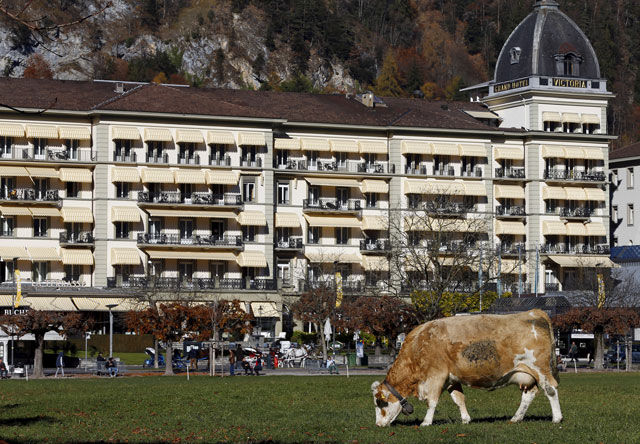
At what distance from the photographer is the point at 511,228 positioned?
129 meters

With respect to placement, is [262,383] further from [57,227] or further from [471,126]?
[471,126]

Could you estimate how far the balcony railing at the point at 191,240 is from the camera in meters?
116

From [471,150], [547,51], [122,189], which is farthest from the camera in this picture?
[547,51]

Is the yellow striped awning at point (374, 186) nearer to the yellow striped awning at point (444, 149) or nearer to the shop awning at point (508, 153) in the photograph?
the yellow striped awning at point (444, 149)

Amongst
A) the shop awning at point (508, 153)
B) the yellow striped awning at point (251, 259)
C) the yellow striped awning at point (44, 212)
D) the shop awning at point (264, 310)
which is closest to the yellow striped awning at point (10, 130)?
the yellow striped awning at point (44, 212)

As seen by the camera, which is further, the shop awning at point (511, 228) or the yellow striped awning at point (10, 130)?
the shop awning at point (511, 228)

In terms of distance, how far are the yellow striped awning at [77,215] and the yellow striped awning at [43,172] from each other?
284cm

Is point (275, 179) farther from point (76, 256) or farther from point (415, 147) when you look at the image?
point (76, 256)

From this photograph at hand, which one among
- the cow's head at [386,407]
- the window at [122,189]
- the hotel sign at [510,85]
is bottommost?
the cow's head at [386,407]

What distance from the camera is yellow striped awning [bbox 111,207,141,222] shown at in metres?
115

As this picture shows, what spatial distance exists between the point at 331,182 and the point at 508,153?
17257 mm

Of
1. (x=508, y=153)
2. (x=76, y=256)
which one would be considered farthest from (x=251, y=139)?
(x=508, y=153)

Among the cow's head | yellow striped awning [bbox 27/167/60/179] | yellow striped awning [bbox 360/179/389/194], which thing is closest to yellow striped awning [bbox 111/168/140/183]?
yellow striped awning [bbox 27/167/60/179]

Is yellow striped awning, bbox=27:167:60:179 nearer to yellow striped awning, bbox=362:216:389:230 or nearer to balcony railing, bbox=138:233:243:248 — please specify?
balcony railing, bbox=138:233:243:248
